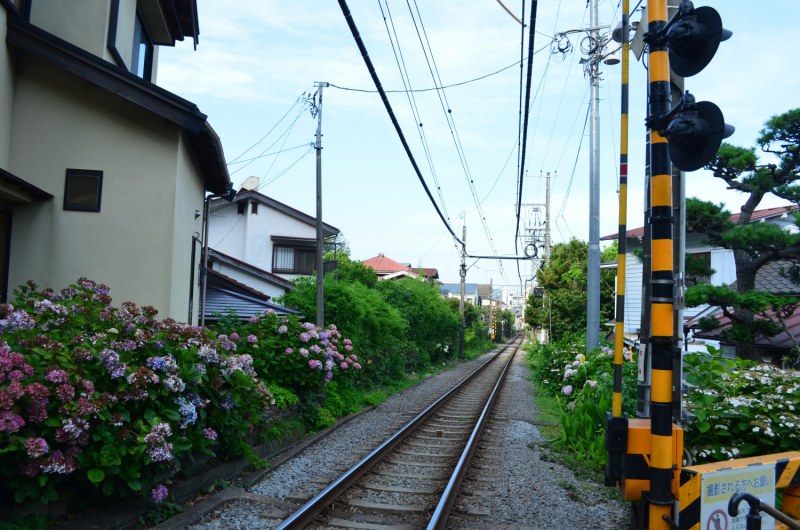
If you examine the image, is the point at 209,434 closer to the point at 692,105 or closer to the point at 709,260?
the point at 692,105

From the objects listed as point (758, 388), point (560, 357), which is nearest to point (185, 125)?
point (758, 388)

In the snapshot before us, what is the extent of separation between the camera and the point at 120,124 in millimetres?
8227

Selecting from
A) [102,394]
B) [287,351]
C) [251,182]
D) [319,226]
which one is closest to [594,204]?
[319,226]

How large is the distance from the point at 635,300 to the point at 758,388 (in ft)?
50.8

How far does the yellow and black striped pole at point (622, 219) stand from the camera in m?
4.41

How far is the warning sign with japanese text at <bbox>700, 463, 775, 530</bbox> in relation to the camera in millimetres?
3449

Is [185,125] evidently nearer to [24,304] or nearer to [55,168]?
[55,168]

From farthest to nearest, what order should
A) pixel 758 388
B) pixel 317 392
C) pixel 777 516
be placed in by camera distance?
pixel 317 392, pixel 758 388, pixel 777 516

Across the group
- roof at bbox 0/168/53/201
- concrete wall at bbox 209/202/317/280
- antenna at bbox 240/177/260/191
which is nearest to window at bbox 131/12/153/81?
roof at bbox 0/168/53/201

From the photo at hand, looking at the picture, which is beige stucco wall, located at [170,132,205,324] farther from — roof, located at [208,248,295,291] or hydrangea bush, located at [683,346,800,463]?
roof, located at [208,248,295,291]

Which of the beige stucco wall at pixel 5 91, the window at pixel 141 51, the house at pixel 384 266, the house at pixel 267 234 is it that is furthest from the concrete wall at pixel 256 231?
the house at pixel 384 266

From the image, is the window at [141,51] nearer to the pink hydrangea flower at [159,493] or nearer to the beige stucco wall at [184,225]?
the beige stucco wall at [184,225]

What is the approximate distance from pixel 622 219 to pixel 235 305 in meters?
11.8

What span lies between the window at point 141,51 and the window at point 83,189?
3.32 m
